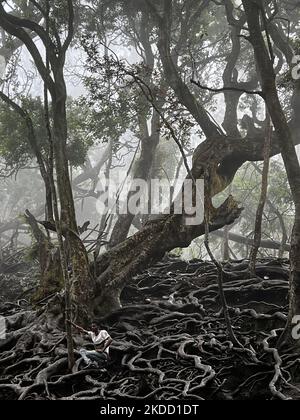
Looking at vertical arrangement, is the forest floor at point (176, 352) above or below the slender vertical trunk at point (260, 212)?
below

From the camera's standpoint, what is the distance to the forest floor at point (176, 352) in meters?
5.22

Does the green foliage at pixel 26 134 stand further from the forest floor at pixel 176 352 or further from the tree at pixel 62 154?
the forest floor at pixel 176 352

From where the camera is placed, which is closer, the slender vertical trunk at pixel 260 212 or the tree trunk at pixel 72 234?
the tree trunk at pixel 72 234

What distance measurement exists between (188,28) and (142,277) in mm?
6560

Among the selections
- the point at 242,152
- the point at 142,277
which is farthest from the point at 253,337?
the point at 242,152

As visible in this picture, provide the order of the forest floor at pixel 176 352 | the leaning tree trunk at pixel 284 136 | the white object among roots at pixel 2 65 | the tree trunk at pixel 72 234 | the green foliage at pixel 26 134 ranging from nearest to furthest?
the forest floor at pixel 176 352 < the leaning tree trunk at pixel 284 136 < the tree trunk at pixel 72 234 < the green foliage at pixel 26 134 < the white object among roots at pixel 2 65

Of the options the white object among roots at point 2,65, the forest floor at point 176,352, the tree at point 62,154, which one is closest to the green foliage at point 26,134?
the tree at point 62,154

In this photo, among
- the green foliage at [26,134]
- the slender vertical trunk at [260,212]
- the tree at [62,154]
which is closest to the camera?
the tree at [62,154]

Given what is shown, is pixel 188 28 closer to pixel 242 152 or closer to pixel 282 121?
pixel 242 152

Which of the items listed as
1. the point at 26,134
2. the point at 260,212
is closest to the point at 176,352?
the point at 260,212

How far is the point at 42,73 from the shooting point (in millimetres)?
8578

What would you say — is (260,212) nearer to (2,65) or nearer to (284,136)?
(284,136)

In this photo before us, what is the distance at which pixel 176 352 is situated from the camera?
605cm

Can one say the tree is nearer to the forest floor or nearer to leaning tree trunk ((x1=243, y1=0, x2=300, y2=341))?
the forest floor
